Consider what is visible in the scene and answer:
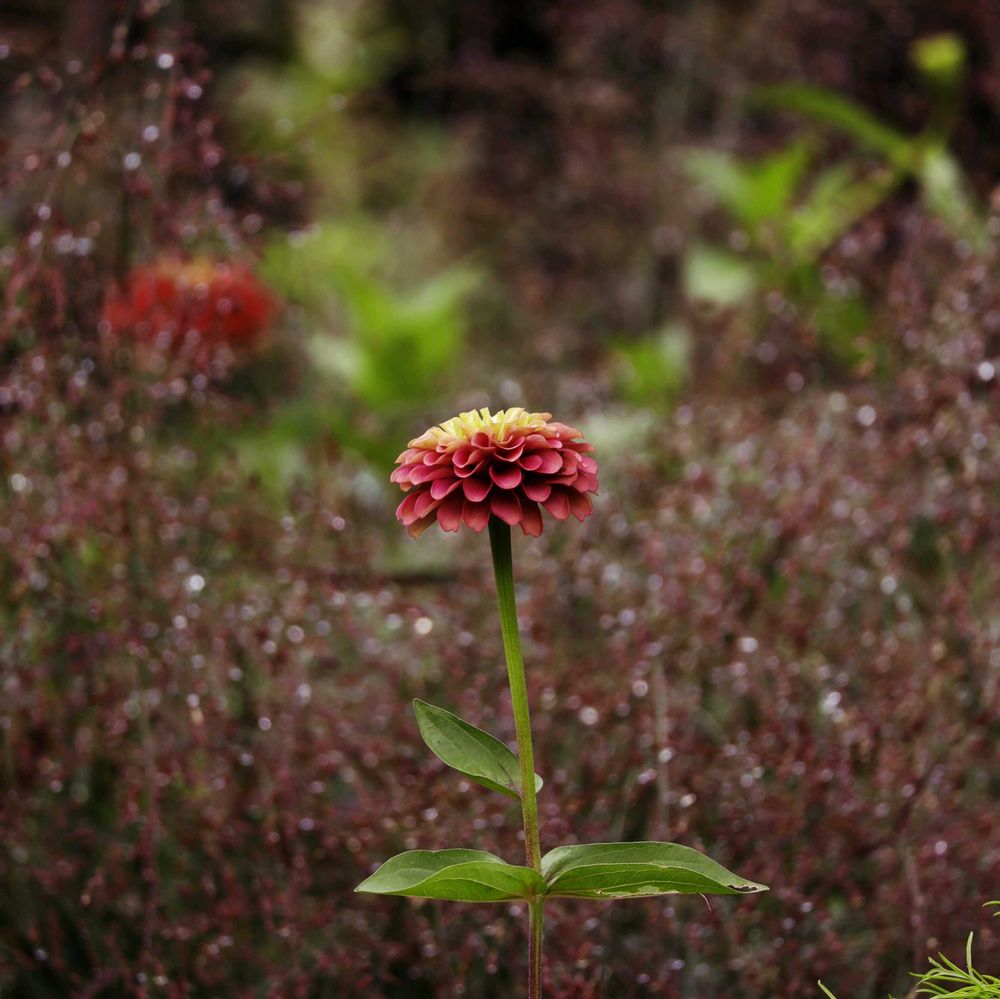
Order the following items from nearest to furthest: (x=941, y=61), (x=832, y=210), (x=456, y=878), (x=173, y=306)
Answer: (x=456, y=878)
(x=173, y=306)
(x=941, y=61)
(x=832, y=210)

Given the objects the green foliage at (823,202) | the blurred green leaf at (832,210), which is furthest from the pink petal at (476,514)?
the green foliage at (823,202)

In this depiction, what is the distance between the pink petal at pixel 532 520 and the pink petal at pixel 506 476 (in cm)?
3

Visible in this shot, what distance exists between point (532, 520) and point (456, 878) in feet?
0.93

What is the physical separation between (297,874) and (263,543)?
2.72ft

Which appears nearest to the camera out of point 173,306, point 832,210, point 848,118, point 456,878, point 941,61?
point 456,878

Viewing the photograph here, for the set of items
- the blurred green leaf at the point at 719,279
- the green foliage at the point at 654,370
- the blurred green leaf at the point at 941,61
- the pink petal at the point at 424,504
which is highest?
the blurred green leaf at the point at 941,61

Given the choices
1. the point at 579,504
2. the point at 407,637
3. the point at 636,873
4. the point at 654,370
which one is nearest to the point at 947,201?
the point at 654,370

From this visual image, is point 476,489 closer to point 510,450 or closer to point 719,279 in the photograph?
point 510,450

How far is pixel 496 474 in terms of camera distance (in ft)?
3.03

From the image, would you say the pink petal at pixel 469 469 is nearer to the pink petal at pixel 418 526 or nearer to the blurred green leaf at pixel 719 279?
the pink petal at pixel 418 526

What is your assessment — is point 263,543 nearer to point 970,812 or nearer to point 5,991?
point 5,991

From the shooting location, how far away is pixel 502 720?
5.60ft

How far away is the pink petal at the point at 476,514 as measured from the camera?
895mm

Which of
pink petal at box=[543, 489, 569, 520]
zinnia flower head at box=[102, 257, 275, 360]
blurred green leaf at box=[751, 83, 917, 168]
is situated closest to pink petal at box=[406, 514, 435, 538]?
pink petal at box=[543, 489, 569, 520]
